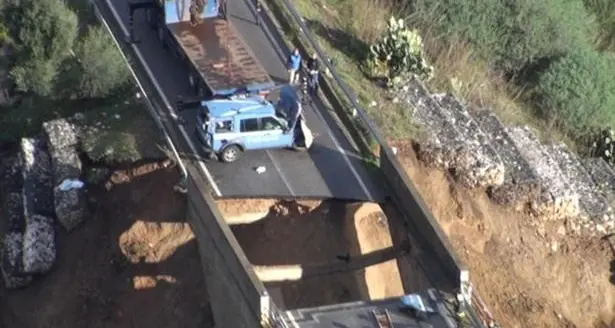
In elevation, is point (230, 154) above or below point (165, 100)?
above

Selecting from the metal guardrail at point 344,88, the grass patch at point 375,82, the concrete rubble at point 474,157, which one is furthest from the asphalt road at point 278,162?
the concrete rubble at point 474,157

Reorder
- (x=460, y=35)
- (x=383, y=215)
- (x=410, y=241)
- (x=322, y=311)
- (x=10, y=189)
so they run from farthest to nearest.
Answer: (x=460, y=35) < (x=10, y=189) < (x=383, y=215) < (x=410, y=241) < (x=322, y=311)

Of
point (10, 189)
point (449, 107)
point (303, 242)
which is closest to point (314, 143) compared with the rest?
point (303, 242)

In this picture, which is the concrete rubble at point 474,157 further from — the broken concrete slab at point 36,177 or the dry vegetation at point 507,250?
the broken concrete slab at point 36,177

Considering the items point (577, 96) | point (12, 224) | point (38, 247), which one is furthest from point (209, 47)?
point (577, 96)

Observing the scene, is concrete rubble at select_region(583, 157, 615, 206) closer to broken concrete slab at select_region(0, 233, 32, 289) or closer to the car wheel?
the car wheel

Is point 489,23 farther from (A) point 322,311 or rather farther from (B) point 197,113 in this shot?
(A) point 322,311

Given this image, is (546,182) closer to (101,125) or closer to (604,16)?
(101,125)
